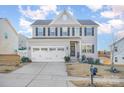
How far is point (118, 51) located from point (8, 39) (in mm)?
2746

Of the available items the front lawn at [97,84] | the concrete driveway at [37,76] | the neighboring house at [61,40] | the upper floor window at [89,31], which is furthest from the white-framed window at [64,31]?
the front lawn at [97,84]

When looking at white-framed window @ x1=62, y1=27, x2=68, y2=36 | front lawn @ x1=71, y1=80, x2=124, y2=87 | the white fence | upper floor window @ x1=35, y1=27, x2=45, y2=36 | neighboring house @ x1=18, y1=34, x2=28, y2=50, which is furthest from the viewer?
white-framed window @ x1=62, y1=27, x2=68, y2=36

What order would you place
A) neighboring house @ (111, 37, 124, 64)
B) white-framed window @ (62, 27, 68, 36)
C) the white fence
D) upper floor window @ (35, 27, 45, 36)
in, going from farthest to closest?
white-framed window @ (62, 27, 68, 36) → upper floor window @ (35, 27, 45, 36) → the white fence → neighboring house @ (111, 37, 124, 64)

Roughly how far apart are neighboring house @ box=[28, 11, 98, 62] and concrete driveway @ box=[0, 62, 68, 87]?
0.29 metres

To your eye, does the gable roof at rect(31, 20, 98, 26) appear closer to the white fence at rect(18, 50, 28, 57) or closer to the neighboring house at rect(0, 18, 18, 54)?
the neighboring house at rect(0, 18, 18, 54)

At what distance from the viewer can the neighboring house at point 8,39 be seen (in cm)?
1105

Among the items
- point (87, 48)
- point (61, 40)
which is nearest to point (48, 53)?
point (61, 40)

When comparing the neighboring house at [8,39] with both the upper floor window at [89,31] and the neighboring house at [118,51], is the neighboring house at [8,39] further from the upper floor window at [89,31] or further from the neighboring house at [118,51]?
the neighboring house at [118,51]

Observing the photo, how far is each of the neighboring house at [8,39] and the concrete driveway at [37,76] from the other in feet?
1.84

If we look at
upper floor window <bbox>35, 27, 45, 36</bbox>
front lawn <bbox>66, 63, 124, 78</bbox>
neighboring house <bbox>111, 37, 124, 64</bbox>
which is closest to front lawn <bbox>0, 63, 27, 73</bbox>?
upper floor window <bbox>35, 27, 45, 36</bbox>

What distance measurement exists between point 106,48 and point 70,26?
1198 millimetres

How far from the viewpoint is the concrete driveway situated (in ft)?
35.3

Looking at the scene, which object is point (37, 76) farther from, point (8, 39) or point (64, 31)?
point (64, 31)
